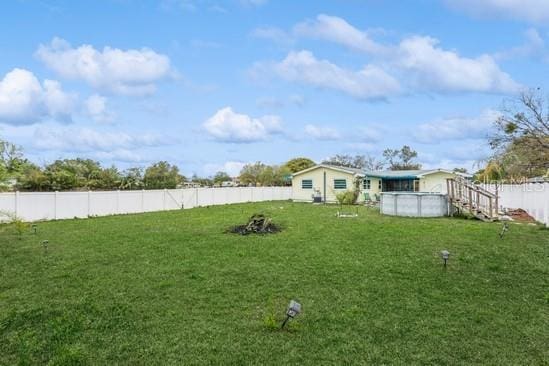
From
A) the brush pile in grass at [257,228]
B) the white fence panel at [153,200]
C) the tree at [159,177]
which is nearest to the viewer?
the brush pile in grass at [257,228]

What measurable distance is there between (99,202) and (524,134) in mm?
17906

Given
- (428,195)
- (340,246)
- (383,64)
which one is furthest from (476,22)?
(340,246)

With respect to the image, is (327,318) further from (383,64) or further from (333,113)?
(333,113)

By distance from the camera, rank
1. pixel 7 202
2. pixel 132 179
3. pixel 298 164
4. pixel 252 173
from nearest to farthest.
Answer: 1. pixel 7 202
2. pixel 132 179
3. pixel 252 173
4. pixel 298 164

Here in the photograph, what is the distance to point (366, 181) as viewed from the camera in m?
26.8

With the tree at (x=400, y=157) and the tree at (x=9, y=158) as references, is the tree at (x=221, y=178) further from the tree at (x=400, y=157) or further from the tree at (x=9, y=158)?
the tree at (x=9, y=158)

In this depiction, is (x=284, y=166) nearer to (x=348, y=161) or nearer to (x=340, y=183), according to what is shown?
(x=348, y=161)

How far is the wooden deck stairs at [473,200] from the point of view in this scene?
14.8 meters

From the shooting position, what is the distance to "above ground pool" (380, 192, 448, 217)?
53.6 ft

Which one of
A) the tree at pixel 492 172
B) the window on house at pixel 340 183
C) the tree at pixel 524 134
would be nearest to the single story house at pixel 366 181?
the window on house at pixel 340 183

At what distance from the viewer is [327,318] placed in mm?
4812

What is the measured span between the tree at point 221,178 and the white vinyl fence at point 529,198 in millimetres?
34194

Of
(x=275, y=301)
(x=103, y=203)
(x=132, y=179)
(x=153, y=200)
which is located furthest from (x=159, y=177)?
(x=275, y=301)

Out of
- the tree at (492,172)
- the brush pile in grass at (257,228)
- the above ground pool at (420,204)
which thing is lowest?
the brush pile in grass at (257,228)
